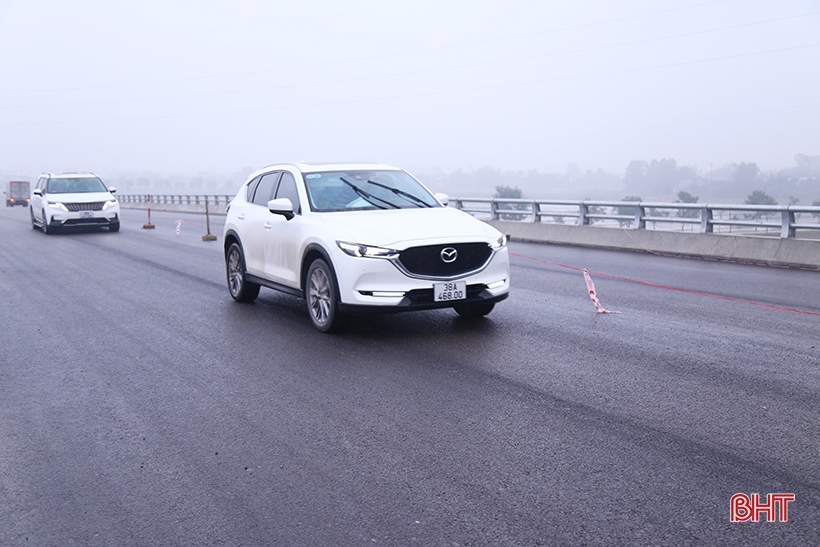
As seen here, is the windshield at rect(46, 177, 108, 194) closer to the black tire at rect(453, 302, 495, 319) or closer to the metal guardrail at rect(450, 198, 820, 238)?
the metal guardrail at rect(450, 198, 820, 238)

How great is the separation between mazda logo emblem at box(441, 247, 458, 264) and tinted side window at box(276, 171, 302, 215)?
1973mm

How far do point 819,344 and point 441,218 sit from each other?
400 cm

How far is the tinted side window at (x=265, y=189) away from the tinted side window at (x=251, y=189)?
0.12 metres

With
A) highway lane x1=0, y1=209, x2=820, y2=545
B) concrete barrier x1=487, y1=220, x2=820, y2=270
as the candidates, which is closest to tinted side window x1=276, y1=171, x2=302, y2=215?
highway lane x1=0, y1=209, x2=820, y2=545

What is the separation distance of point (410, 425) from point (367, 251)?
9.66 feet

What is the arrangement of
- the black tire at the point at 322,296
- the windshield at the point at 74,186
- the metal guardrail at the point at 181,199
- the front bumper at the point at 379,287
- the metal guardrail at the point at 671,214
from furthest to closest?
the metal guardrail at the point at 181,199 < the windshield at the point at 74,186 < the metal guardrail at the point at 671,214 < the black tire at the point at 322,296 < the front bumper at the point at 379,287

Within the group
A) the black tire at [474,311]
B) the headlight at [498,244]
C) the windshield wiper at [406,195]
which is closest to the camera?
the headlight at [498,244]

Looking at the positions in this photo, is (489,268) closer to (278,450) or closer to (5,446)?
(278,450)

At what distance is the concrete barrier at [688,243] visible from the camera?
15.4 metres

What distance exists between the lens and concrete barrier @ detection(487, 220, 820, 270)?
15375mm

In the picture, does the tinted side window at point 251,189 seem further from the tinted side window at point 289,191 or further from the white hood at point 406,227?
the white hood at point 406,227

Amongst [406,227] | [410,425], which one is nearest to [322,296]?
[406,227]

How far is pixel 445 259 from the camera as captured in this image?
27.6ft

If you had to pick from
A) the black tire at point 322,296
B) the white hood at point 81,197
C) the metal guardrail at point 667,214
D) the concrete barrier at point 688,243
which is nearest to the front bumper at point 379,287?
the black tire at point 322,296
